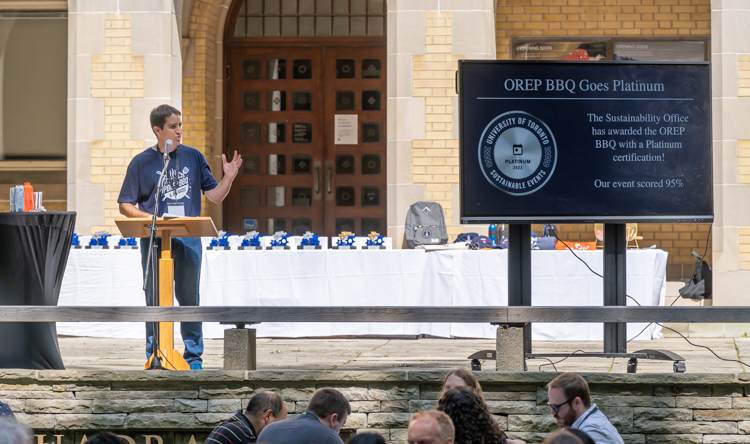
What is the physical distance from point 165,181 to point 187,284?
757mm

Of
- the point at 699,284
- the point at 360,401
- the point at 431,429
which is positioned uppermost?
the point at 699,284

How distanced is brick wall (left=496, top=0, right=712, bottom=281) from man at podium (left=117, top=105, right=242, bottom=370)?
282 inches

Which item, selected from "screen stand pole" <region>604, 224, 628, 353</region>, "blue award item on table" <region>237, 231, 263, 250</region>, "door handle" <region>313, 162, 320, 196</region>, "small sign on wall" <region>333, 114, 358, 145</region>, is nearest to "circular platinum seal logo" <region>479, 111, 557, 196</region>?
"screen stand pole" <region>604, 224, 628, 353</region>

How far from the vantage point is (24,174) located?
41.0 ft

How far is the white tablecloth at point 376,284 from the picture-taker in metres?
8.40

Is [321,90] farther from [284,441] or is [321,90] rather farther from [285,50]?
[284,441]

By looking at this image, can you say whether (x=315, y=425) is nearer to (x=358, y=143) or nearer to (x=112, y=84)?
(x=112, y=84)

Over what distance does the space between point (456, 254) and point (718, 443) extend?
3325 millimetres

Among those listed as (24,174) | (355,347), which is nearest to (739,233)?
(355,347)

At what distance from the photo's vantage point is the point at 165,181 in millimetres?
6348

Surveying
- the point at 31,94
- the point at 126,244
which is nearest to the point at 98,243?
the point at 126,244

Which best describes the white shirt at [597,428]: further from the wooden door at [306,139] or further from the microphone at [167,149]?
the wooden door at [306,139]

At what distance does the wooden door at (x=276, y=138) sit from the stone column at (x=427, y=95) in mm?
2319

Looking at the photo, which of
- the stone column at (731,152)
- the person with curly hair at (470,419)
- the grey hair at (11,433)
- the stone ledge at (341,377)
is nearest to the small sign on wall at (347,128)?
the stone column at (731,152)
